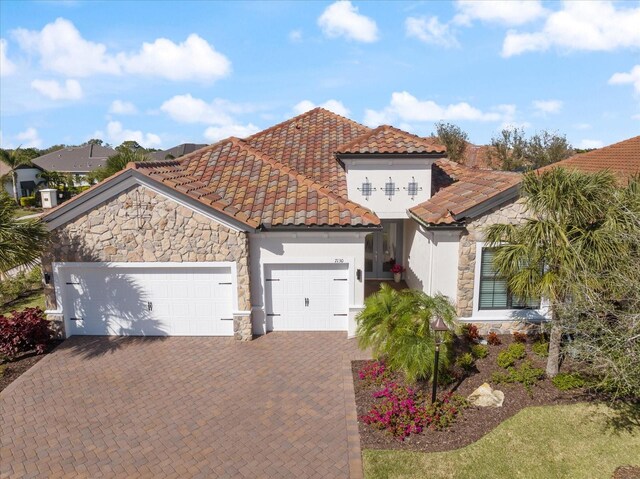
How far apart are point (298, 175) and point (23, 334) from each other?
987cm

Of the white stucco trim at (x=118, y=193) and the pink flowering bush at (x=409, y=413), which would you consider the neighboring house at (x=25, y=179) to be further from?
the pink flowering bush at (x=409, y=413)

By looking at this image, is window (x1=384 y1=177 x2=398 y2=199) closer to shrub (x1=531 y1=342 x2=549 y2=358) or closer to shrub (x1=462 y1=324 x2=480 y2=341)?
shrub (x1=462 y1=324 x2=480 y2=341)

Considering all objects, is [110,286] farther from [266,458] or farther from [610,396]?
[610,396]

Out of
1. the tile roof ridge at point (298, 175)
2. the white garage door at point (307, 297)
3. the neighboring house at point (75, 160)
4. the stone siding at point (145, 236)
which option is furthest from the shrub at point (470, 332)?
the neighboring house at point (75, 160)

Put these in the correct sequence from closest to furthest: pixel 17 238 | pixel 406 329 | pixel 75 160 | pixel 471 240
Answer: pixel 406 329, pixel 17 238, pixel 471 240, pixel 75 160

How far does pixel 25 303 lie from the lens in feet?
56.8

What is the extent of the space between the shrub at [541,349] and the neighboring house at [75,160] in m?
66.6

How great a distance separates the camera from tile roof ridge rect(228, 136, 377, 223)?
1419 cm

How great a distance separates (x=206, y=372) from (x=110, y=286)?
4523mm

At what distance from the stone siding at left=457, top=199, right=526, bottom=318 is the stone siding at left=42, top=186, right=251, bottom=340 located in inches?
259

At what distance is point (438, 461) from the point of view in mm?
8266

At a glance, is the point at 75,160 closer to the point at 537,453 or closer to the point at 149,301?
the point at 149,301

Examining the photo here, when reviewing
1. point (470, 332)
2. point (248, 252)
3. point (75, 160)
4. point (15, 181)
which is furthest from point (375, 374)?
point (75, 160)

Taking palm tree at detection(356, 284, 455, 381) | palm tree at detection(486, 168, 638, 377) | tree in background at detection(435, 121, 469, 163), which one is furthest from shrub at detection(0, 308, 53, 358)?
tree in background at detection(435, 121, 469, 163)
